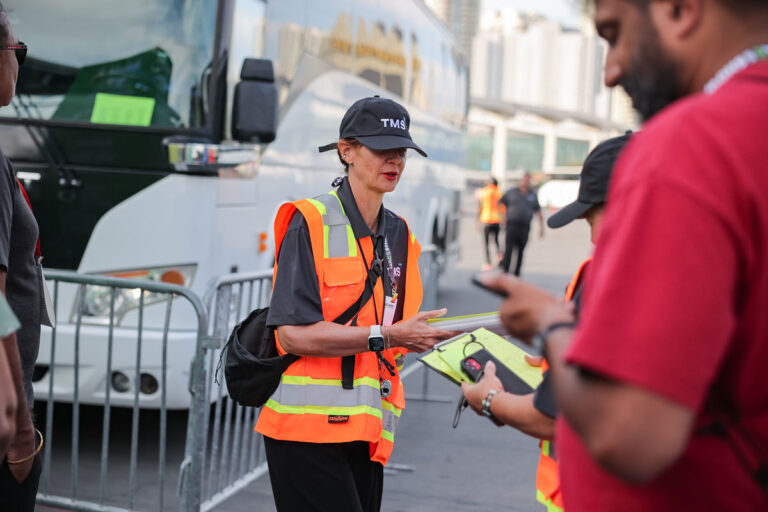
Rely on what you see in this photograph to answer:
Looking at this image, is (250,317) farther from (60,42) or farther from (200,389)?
(60,42)

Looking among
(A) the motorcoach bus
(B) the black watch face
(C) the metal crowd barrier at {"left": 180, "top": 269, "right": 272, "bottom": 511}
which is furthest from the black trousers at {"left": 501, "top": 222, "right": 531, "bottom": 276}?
(B) the black watch face

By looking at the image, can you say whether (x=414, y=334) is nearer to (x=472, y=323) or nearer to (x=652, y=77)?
(x=472, y=323)

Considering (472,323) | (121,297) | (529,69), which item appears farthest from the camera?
(529,69)

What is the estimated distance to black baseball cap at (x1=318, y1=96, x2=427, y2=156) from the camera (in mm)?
3014

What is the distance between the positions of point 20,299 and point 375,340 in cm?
103

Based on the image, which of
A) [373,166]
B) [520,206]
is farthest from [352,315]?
[520,206]

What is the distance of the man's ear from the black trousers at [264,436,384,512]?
6.27 feet

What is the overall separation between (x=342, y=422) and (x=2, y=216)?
3.87ft

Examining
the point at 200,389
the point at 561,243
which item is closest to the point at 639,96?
the point at 200,389

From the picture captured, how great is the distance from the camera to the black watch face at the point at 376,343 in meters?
2.86

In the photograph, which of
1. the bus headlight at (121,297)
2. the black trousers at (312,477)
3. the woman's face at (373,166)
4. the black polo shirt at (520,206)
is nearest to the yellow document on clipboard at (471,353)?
the black trousers at (312,477)

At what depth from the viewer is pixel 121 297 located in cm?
566

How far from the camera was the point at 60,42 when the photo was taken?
582cm

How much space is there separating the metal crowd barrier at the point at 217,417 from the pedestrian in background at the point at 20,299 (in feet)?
4.02
